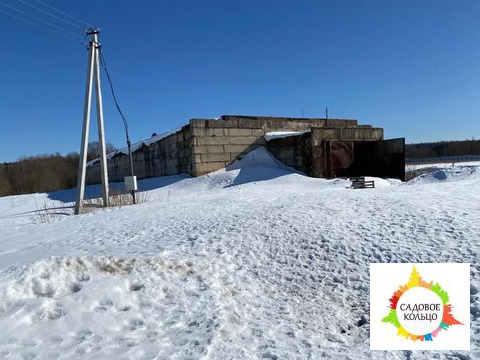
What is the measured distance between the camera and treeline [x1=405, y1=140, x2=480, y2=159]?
82.8m

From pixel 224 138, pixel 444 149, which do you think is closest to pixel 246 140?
pixel 224 138

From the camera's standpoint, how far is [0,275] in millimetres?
3855

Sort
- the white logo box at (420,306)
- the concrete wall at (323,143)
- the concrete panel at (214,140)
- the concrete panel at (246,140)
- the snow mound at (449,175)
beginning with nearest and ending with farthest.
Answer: the white logo box at (420,306) → the snow mound at (449,175) → the concrete wall at (323,143) → the concrete panel at (214,140) → the concrete panel at (246,140)

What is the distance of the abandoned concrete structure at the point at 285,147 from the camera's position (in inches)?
669

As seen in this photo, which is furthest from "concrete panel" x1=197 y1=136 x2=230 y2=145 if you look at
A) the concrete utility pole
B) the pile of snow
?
the concrete utility pole

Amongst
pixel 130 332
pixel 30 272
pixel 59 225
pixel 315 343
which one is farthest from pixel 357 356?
pixel 59 225

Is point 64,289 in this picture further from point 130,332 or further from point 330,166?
point 330,166

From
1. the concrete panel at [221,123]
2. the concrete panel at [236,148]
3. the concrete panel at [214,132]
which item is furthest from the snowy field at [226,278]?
the concrete panel at [236,148]

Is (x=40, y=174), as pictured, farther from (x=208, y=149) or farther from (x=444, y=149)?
(x=444, y=149)

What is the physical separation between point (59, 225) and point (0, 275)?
420cm

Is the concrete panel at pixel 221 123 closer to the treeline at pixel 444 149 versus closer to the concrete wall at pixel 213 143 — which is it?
the concrete wall at pixel 213 143

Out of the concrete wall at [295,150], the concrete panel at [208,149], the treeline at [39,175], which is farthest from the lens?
the treeline at [39,175]

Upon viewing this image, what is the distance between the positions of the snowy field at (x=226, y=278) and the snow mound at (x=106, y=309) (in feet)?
0.04

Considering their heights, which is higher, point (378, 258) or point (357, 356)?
point (378, 258)
